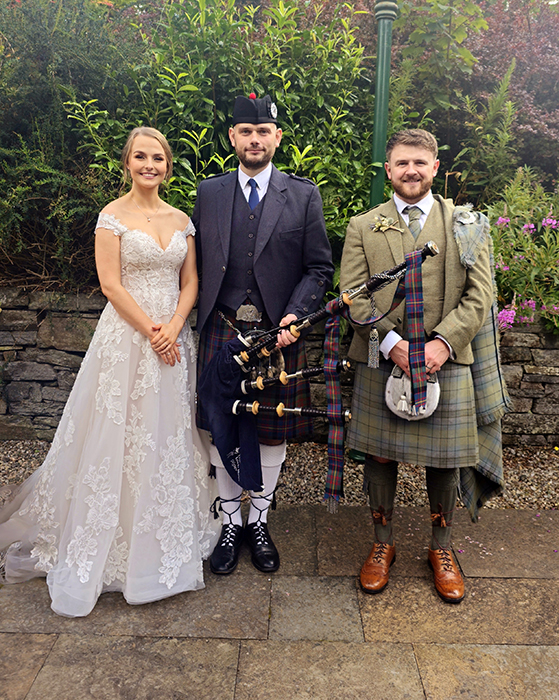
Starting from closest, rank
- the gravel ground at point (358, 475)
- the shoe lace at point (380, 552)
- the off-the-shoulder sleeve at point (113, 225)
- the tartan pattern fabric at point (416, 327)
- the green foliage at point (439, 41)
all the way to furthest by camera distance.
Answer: the tartan pattern fabric at point (416, 327) → the off-the-shoulder sleeve at point (113, 225) → the shoe lace at point (380, 552) → the gravel ground at point (358, 475) → the green foliage at point (439, 41)

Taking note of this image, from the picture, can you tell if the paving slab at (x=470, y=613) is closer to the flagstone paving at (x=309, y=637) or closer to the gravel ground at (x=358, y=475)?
the flagstone paving at (x=309, y=637)

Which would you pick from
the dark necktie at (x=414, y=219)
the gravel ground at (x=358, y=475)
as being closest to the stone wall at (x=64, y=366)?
the gravel ground at (x=358, y=475)

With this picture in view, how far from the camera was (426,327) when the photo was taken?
7.09 feet

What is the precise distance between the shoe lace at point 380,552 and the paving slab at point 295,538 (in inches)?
11.4

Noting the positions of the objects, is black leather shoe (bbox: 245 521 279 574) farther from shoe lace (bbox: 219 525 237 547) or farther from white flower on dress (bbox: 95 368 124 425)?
white flower on dress (bbox: 95 368 124 425)

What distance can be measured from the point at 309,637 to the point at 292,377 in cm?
100

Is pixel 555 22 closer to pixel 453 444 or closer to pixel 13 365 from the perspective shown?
pixel 453 444

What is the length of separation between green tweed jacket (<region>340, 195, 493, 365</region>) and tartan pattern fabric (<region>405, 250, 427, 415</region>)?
0.13 meters

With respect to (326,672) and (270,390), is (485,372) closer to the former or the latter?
(270,390)

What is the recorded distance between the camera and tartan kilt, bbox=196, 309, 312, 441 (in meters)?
2.44

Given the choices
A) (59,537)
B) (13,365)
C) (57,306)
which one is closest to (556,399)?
(59,537)

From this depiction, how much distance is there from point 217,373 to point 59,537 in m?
1.05

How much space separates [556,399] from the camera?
12.0 feet

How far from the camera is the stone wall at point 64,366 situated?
360 centimetres
